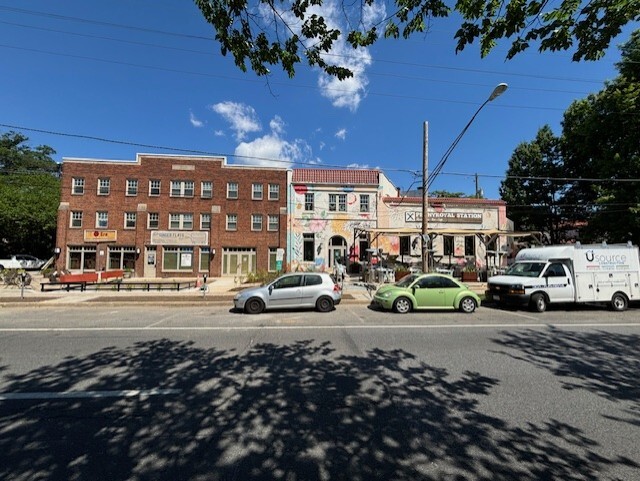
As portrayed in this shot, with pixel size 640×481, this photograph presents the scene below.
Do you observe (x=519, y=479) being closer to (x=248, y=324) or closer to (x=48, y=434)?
(x=48, y=434)

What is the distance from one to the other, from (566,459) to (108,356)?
6869mm

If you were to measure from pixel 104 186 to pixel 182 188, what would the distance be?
6.30 m

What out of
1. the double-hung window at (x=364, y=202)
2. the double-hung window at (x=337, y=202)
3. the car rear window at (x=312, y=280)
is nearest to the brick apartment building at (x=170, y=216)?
the double-hung window at (x=337, y=202)

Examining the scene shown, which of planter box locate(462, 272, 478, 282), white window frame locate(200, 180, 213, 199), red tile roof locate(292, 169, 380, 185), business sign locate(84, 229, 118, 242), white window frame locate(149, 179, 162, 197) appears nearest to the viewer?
planter box locate(462, 272, 478, 282)

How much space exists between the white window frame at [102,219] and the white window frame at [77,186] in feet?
7.16

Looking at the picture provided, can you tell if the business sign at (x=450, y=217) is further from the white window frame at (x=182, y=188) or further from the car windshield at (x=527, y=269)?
the white window frame at (x=182, y=188)

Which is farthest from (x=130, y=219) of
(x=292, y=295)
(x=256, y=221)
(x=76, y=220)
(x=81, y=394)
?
(x=81, y=394)

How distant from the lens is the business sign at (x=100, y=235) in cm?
2605

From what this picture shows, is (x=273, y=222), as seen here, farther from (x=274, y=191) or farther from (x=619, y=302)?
(x=619, y=302)

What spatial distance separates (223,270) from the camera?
26906 millimetres

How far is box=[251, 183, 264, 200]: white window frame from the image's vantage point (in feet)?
90.7

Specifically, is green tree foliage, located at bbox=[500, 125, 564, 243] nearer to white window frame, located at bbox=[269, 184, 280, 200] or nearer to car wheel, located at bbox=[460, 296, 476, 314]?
white window frame, located at bbox=[269, 184, 280, 200]

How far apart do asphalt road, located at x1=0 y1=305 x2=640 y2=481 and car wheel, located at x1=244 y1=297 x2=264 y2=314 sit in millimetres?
3130

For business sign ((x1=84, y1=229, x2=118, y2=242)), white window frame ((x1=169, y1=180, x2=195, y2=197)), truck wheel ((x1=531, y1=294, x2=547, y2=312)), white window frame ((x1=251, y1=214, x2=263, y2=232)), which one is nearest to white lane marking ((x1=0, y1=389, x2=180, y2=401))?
truck wheel ((x1=531, y1=294, x2=547, y2=312))
